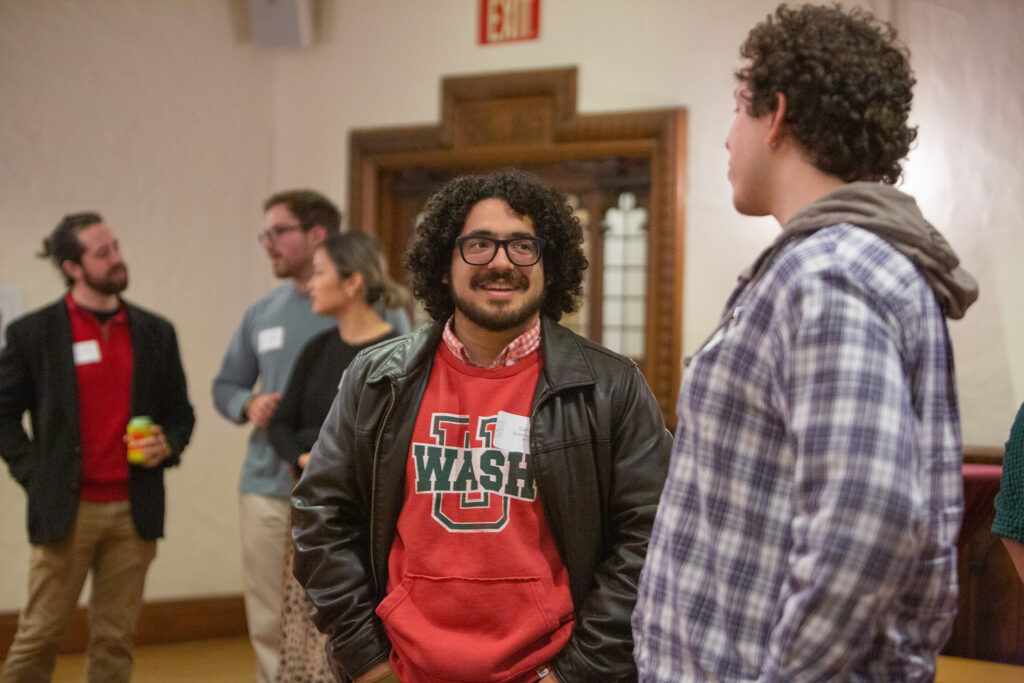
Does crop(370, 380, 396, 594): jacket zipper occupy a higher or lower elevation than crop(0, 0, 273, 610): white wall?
lower

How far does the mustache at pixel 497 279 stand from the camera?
1818 mm

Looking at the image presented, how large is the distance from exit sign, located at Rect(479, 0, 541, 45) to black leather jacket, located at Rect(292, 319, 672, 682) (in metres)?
2.86

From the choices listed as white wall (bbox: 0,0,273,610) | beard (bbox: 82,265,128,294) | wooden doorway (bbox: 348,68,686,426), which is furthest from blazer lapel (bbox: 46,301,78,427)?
wooden doorway (bbox: 348,68,686,426)

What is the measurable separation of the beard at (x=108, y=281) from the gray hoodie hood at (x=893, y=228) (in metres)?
2.66

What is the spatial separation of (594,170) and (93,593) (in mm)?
2717

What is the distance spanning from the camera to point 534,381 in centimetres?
180

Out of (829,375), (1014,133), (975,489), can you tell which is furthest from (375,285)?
(1014,133)

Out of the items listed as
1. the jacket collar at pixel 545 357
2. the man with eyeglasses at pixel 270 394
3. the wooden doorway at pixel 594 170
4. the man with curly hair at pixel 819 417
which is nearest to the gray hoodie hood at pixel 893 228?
the man with curly hair at pixel 819 417

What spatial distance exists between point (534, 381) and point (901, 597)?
89 cm

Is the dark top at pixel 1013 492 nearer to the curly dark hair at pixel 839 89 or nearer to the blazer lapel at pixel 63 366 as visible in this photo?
the curly dark hair at pixel 839 89

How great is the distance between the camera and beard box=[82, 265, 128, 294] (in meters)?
3.17

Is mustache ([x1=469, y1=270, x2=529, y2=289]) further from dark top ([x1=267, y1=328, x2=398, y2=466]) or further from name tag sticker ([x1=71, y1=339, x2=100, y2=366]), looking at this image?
name tag sticker ([x1=71, y1=339, x2=100, y2=366])

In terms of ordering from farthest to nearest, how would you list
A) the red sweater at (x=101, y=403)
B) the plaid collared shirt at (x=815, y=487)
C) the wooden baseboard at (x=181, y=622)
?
1. the wooden baseboard at (x=181, y=622)
2. the red sweater at (x=101, y=403)
3. the plaid collared shirt at (x=815, y=487)

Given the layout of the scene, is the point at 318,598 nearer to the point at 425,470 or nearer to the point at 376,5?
the point at 425,470
